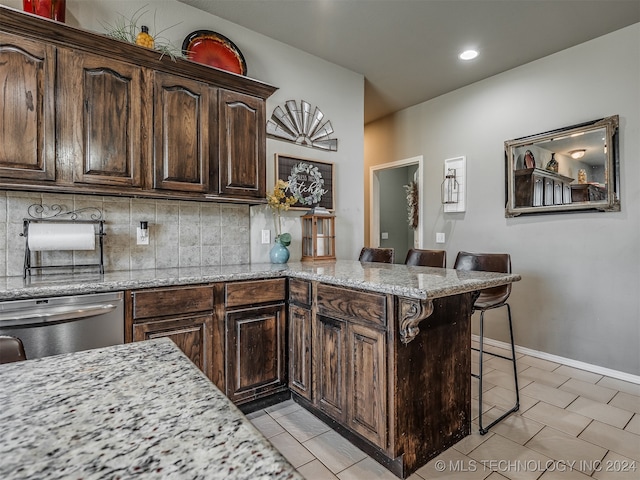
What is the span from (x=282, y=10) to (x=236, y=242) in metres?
1.81

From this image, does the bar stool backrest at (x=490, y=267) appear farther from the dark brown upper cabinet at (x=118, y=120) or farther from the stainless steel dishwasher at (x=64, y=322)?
the stainless steel dishwasher at (x=64, y=322)

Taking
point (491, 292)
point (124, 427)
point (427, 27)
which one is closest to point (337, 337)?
point (491, 292)

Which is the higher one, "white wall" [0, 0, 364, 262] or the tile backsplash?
"white wall" [0, 0, 364, 262]

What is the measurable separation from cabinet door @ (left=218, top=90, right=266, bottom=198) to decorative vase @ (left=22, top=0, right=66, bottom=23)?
97 cm

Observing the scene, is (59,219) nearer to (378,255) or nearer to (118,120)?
(118,120)

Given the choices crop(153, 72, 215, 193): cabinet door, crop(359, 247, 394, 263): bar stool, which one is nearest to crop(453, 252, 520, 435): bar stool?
crop(359, 247, 394, 263): bar stool

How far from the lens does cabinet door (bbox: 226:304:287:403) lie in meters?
2.16

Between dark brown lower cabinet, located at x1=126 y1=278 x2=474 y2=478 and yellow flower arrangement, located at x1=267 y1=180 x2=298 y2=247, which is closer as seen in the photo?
dark brown lower cabinet, located at x1=126 y1=278 x2=474 y2=478

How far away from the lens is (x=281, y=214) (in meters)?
3.06

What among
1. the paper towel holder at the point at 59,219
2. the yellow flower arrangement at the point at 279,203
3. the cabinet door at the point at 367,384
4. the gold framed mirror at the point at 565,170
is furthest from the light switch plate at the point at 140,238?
the gold framed mirror at the point at 565,170

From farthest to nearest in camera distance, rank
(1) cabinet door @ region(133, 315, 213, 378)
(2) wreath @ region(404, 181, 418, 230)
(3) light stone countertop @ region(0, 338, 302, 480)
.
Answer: (2) wreath @ region(404, 181, 418, 230) < (1) cabinet door @ region(133, 315, 213, 378) < (3) light stone countertop @ region(0, 338, 302, 480)

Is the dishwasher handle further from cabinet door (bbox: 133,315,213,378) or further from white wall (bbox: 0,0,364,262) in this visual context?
white wall (bbox: 0,0,364,262)

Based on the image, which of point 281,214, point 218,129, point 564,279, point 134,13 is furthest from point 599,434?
point 134,13

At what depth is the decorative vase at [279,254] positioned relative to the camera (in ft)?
8.99
